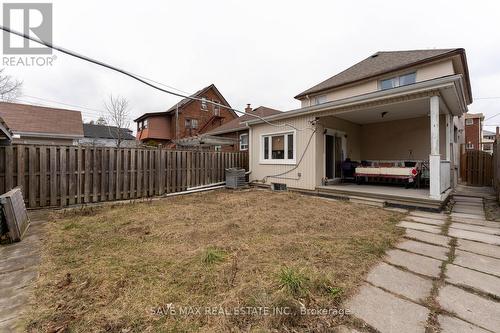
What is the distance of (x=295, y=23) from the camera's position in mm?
8602

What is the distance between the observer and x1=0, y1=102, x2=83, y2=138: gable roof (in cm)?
1404

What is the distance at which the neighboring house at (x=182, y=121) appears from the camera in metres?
22.3

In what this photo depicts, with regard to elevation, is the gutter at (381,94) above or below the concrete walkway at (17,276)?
above

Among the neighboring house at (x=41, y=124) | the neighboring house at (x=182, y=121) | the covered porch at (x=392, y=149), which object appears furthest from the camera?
the neighboring house at (x=182, y=121)

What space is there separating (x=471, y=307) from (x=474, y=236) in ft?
8.07

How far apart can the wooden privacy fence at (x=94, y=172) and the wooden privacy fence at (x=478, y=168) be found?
12404 millimetres

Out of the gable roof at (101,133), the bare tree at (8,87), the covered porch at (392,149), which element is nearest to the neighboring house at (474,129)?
the covered porch at (392,149)

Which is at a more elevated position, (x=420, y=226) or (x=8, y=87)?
(x=8, y=87)

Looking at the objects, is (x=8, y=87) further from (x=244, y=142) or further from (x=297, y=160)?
(x=297, y=160)

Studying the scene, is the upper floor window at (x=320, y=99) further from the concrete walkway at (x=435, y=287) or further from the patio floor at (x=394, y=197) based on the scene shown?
the concrete walkway at (x=435, y=287)

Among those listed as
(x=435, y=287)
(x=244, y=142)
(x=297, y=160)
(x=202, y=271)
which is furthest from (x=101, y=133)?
(x=435, y=287)

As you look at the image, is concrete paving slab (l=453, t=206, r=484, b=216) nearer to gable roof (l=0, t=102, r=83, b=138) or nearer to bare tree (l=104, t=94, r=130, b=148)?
gable roof (l=0, t=102, r=83, b=138)

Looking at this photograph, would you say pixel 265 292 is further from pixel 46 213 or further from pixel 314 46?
pixel 314 46

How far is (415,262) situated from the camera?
2562 mm
